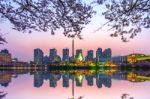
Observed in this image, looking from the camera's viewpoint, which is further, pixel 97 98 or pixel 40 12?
pixel 97 98

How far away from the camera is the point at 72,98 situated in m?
32.2

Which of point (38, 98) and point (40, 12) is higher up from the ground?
point (40, 12)

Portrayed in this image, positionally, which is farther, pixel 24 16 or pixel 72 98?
pixel 72 98

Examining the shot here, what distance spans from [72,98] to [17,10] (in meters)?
17.8

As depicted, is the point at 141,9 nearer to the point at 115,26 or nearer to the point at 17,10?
the point at 115,26

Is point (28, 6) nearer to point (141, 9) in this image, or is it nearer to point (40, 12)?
point (40, 12)

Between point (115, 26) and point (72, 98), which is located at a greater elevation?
point (115, 26)

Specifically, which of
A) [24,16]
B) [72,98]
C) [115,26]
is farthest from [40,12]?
[72,98]

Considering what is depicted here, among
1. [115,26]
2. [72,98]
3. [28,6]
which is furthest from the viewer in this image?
[72,98]

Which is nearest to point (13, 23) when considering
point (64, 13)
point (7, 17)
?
point (7, 17)

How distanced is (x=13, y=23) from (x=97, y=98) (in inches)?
731

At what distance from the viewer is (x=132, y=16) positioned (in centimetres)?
1567

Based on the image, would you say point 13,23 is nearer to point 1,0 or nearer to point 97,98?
point 1,0

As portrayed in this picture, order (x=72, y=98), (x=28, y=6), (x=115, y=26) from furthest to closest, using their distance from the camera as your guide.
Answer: (x=72, y=98) < (x=115, y=26) < (x=28, y=6)
